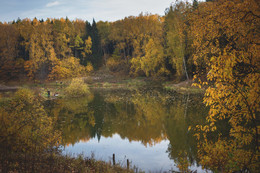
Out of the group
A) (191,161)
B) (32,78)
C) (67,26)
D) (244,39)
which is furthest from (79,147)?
(67,26)

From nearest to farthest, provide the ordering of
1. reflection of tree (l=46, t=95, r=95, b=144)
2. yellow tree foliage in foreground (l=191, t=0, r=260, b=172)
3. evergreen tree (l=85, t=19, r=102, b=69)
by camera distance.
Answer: yellow tree foliage in foreground (l=191, t=0, r=260, b=172)
reflection of tree (l=46, t=95, r=95, b=144)
evergreen tree (l=85, t=19, r=102, b=69)

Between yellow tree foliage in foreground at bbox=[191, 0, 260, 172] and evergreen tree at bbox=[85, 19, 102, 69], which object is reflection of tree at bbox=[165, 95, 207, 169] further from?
evergreen tree at bbox=[85, 19, 102, 69]

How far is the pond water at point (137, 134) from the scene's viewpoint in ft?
32.4

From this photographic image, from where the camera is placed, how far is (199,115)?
669 inches

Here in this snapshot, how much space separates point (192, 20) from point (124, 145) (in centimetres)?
858

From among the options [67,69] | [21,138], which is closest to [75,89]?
[21,138]

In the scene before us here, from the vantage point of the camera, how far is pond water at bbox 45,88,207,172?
389 inches

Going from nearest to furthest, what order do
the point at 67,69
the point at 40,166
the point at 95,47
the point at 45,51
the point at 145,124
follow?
1. the point at 40,166
2. the point at 145,124
3. the point at 67,69
4. the point at 45,51
5. the point at 95,47

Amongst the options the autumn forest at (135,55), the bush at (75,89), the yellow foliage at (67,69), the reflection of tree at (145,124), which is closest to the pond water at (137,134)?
the reflection of tree at (145,124)

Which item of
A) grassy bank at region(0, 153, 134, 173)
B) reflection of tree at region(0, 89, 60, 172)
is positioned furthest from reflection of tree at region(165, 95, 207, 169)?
reflection of tree at region(0, 89, 60, 172)

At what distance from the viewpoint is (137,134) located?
1363 cm

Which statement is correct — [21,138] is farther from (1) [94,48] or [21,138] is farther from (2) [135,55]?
(1) [94,48]

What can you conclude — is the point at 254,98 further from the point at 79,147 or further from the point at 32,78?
the point at 32,78

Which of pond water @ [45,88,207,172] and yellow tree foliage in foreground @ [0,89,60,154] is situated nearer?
yellow tree foliage in foreground @ [0,89,60,154]
